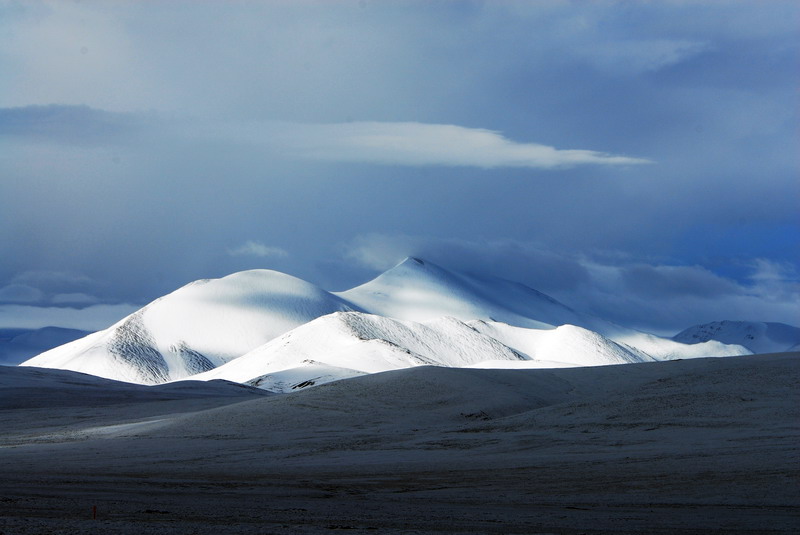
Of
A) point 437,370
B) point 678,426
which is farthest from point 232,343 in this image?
point 678,426

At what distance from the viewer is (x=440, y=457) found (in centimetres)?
2423

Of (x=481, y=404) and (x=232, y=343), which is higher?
(x=232, y=343)

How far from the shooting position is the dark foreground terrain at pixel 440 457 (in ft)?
46.6

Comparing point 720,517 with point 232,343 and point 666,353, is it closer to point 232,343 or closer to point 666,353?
point 232,343

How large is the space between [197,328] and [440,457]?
104 metres

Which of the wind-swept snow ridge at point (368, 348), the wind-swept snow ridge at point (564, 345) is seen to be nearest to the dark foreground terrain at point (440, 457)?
the wind-swept snow ridge at point (368, 348)

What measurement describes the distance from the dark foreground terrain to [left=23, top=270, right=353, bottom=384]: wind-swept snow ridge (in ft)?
206

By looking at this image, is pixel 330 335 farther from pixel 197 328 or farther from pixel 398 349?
pixel 197 328

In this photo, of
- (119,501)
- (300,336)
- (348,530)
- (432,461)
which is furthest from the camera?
(300,336)

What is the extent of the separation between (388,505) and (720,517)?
17.3ft

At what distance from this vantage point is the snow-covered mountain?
83.8 m

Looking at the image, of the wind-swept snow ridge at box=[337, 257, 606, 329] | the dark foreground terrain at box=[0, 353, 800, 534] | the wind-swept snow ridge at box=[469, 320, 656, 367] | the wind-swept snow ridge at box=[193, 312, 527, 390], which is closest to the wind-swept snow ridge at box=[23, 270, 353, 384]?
the wind-swept snow ridge at box=[337, 257, 606, 329]

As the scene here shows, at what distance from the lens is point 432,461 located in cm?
2331

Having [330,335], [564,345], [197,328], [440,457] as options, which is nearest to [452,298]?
[197,328]
